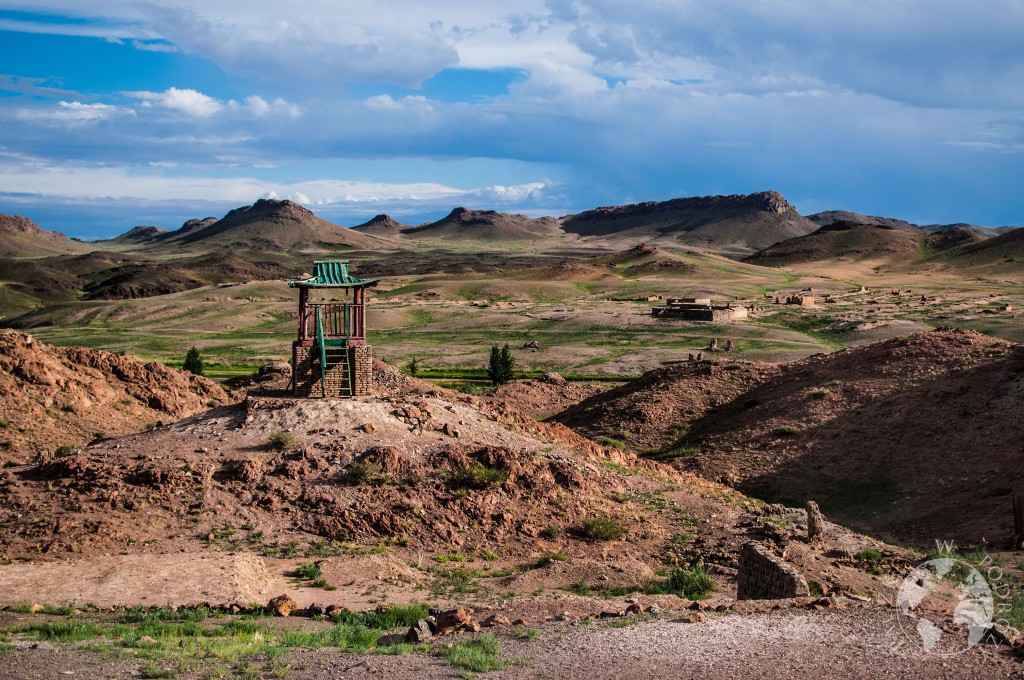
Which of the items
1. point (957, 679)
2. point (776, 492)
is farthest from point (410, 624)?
point (776, 492)

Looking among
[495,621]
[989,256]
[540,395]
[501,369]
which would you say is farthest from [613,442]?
[989,256]

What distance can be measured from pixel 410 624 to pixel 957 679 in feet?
22.9

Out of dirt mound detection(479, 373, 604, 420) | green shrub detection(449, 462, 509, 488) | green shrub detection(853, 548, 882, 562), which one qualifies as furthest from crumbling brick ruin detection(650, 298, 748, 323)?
green shrub detection(853, 548, 882, 562)

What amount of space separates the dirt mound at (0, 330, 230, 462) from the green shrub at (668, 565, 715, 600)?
16701 mm

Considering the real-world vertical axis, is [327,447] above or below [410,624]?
above

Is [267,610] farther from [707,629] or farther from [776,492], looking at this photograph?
[776,492]

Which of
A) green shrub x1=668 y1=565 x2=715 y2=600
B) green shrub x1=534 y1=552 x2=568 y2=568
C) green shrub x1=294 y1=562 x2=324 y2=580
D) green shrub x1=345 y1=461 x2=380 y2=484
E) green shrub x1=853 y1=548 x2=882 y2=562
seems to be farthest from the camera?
green shrub x1=345 y1=461 x2=380 y2=484

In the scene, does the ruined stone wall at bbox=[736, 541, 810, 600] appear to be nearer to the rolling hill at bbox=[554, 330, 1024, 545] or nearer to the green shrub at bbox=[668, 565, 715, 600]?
the green shrub at bbox=[668, 565, 715, 600]

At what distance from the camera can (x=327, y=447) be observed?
65.4ft

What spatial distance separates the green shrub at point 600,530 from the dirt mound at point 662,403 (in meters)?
12.5

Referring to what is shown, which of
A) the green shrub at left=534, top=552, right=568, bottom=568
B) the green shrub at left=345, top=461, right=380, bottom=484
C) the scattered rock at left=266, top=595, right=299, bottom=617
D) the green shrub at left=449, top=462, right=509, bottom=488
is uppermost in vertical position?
the green shrub at left=345, top=461, right=380, bottom=484

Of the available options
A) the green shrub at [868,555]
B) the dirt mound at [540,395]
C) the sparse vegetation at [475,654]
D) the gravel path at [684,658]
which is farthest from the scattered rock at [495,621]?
the dirt mound at [540,395]

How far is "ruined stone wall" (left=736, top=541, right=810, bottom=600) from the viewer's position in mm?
14195

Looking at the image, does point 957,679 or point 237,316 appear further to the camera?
point 237,316
